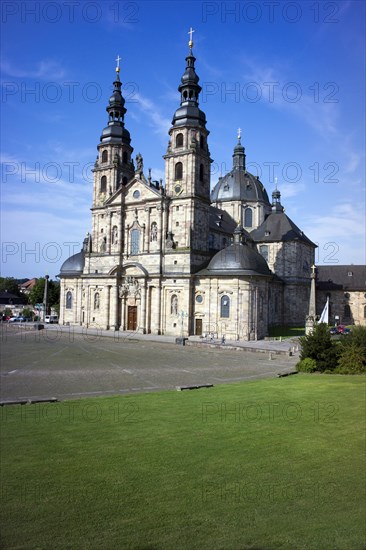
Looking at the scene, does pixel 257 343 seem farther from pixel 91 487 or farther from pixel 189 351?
pixel 91 487

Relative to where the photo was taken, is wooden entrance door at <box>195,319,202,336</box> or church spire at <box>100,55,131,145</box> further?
church spire at <box>100,55,131,145</box>

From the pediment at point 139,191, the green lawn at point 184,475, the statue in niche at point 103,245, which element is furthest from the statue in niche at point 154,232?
the green lawn at point 184,475

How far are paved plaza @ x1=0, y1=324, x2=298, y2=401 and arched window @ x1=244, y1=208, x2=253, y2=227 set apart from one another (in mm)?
33593

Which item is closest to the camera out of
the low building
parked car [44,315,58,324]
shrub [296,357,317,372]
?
shrub [296,357,317,372]

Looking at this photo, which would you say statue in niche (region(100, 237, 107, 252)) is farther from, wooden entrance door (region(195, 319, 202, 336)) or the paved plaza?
wooden entrance door (region(195, 319, 202, 336))

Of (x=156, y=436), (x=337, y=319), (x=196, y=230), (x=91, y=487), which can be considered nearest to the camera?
(x=91, y=487)

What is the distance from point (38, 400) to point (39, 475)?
732cm

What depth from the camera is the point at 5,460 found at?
10828 mm

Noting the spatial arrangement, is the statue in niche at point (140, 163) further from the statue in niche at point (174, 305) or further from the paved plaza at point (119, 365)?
the paved plaza at point (119, 365)

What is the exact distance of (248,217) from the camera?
73500 mm

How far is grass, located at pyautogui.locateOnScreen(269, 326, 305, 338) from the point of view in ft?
170

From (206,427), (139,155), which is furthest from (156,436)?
(139,155)

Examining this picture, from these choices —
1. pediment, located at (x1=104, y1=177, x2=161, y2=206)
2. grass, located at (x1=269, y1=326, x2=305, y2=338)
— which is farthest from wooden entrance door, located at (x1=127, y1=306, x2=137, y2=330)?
grass, located at (x1=269, y1=326, x2=305, y2=338)

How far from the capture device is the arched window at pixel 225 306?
4731cm
